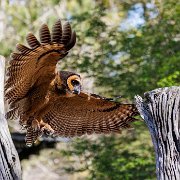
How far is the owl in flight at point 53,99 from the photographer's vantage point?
525cm

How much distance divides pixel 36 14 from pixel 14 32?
1.19 m

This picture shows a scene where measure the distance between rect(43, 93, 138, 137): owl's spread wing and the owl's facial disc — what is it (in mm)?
403

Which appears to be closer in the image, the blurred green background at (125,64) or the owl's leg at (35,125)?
the owl's leg at (35,125)

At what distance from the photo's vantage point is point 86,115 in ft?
22.4

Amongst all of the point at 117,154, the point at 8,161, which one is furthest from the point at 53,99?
the point at 117,154

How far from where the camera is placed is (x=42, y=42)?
5.08 metres

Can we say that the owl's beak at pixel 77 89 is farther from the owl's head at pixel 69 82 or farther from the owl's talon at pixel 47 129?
the owl's talon at pixel 47 129

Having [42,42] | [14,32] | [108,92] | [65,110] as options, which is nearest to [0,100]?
[42,42]

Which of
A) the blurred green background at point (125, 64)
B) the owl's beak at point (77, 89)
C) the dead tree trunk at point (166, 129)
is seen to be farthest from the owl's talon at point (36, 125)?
the blurred green background at point (125, 64)

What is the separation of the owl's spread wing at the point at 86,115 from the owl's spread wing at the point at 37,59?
1.86 feet

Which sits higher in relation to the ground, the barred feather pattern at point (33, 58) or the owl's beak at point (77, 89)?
the barred feather pattern at point (33, 58)

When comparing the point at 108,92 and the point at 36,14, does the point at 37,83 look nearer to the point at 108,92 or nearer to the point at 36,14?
the point at 108,92

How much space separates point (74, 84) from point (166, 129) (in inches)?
101

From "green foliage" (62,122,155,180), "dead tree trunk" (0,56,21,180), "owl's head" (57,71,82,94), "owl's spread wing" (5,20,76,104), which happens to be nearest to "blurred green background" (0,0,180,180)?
"green foliage" (62,122,155,180)
